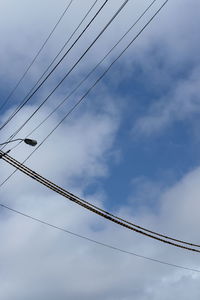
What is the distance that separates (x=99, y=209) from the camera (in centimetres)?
1398

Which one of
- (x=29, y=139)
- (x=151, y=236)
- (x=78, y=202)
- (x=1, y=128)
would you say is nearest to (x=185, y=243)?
(x=151, y=236)

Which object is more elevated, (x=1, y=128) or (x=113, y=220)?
(x=1, y=128)

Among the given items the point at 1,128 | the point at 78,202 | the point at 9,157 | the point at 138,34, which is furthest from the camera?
the point at 1,128

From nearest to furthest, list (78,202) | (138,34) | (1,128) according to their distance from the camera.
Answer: (138,34) < (78,202) < (1,128)

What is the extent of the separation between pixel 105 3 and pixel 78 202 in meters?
6.43

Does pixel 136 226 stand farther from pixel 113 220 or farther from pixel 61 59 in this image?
pixel 61 59

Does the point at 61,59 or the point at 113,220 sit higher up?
the point at 61,59

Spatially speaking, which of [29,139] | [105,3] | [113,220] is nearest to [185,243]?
[113,220]

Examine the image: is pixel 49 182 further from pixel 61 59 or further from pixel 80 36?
pixel 80 36

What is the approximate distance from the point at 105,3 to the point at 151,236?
344 inches

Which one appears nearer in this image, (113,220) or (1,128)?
(113,220)

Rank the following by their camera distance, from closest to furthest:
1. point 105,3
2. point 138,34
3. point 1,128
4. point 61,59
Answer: point 105,3
point 138,34
point 61,59
point 1,128

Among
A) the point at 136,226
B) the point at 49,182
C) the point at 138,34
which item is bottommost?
the point at 49,182

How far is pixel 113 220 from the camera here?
46.1ft
